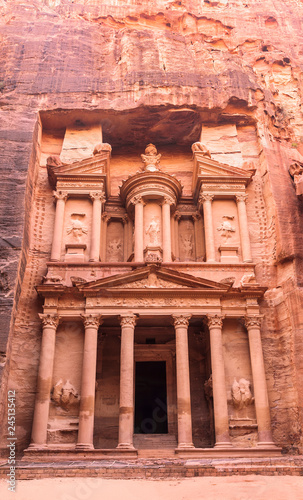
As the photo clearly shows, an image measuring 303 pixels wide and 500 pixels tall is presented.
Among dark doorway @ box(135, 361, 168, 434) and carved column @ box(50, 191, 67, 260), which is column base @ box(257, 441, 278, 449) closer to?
dark doorway @ box(135, 361, 168, 434)

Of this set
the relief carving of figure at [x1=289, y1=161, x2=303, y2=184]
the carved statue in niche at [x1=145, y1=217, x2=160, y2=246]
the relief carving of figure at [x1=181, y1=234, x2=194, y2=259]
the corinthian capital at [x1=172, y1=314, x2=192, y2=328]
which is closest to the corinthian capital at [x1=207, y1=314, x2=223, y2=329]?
A: the corinthian capital at [x1=172, y1=314, x2=192, y2=328]

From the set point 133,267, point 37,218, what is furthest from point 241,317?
point 37,218

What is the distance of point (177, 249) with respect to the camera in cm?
1855

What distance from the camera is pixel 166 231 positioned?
17.5 meters

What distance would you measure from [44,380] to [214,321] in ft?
19.3

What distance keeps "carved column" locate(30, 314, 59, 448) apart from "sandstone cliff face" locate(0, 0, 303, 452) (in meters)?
0.88

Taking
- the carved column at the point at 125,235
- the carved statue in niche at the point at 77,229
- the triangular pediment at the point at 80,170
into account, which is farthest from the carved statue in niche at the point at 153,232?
the triangular pediment at the point at 80,170

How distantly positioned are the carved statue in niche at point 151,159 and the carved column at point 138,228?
179 centimetres

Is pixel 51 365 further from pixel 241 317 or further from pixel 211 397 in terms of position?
pixel 241 317

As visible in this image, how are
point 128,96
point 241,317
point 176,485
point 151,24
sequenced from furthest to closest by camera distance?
point 151,24
point 128,96
point 241,317
point 176,485

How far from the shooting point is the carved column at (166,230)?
55.5 feet

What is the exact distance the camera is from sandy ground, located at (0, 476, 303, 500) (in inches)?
320

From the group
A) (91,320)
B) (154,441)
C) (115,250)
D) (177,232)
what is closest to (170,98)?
(177,232)

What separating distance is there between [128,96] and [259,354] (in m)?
12.5
